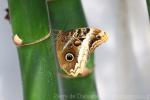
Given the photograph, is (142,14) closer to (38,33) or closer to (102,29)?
(102,29)
